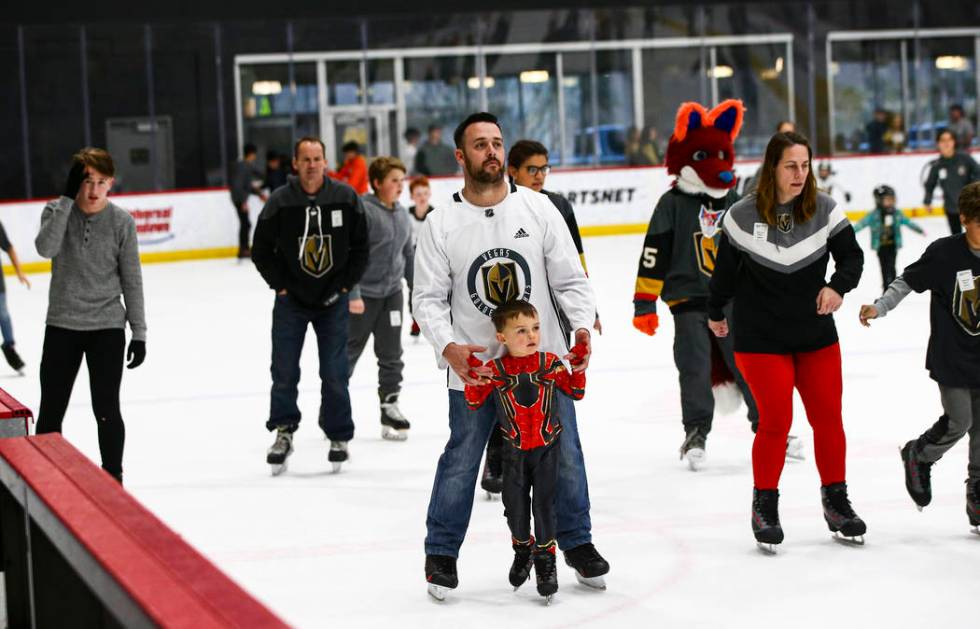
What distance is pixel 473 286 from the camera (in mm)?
4094

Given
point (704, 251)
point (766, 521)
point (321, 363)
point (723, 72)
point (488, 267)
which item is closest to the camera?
point (488, 267)

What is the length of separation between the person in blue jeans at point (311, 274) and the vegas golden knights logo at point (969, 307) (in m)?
2.57

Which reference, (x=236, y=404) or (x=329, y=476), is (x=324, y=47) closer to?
(x=236, y=404)

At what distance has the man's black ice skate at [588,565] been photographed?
13.6ft

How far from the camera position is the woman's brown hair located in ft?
14.7

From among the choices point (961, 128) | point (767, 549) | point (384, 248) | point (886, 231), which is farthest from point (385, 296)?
point (961, 128)

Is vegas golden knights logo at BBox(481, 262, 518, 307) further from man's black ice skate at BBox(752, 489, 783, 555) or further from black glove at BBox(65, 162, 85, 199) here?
black glove at BBox(65, 162, 85, 199)

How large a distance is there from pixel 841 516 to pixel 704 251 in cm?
157

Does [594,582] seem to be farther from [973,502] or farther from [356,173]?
[356,173]

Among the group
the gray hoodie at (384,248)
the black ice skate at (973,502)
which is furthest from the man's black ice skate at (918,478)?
the gray hoodie at (384,248)

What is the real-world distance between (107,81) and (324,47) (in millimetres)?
3453

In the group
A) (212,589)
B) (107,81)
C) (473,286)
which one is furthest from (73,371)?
(107,81)

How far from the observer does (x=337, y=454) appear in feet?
20.0

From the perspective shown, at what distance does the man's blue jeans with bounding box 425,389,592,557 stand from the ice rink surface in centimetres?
18
